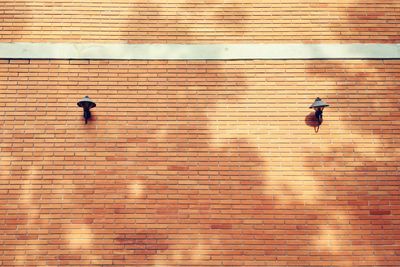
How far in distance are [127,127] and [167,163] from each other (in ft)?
2.97

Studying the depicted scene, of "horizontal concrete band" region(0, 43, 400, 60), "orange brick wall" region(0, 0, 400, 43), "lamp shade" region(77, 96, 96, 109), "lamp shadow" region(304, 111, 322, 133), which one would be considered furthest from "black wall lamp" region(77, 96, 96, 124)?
"lamp shadow" region(304, 111, 322, 133)

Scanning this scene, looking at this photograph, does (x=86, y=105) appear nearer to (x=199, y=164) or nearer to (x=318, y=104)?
(x=199, y=164)

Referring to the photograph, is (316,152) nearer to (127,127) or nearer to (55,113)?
(127,127)

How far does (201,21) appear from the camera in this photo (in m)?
5.86

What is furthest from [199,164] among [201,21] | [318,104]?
[201,21]

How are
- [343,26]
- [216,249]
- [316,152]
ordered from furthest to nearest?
[343,26]
[316,152]
[216,249]

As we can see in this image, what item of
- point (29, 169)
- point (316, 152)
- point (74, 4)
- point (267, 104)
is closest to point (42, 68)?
point (74, 4)

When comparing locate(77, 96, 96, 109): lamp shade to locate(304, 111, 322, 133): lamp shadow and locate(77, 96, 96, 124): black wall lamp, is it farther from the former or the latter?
locate(304, 111, 322, 133): lamp shadow

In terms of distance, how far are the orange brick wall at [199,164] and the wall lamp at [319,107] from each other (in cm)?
18

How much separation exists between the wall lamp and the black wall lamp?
3.54 metres

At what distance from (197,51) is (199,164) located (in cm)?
198

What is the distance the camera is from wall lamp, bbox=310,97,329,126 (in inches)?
203

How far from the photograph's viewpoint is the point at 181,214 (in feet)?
16.8

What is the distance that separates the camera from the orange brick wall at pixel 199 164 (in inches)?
198
